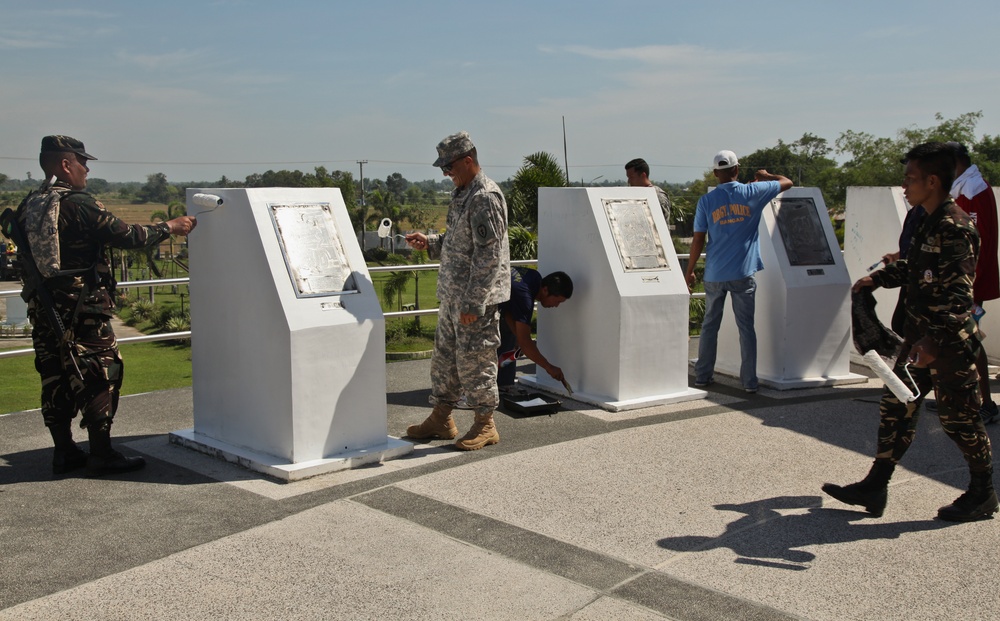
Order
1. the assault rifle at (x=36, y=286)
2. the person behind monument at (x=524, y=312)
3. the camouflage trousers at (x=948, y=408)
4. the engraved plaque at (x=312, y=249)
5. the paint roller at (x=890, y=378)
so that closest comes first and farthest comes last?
1. the paint roller at (x=890, y=378)
2. the camouflage trousers at (x=948, y=408)
3. the assault rifle at (x=36, y=286)
4. the engraved plaque at (x=312, y=249)
5. the person behind monument at (x=524, y=312)

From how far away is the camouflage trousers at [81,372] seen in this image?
5.47 metres

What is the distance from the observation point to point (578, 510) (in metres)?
4.93

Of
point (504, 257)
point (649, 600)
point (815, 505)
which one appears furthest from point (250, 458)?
point (815, 505)

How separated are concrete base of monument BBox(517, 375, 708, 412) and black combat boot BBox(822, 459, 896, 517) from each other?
2.34m

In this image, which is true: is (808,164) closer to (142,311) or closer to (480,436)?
(142,311)

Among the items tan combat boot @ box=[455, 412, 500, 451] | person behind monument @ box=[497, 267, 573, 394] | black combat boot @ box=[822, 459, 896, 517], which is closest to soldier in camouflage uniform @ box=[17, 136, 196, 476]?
tan combat boot @ box=[455, 412, 500, 451]

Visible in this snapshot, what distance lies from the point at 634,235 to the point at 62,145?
405cm

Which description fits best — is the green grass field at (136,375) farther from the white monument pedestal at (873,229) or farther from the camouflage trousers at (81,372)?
the white monument pedestal at (873,229)

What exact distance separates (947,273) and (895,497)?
1337 millimetres

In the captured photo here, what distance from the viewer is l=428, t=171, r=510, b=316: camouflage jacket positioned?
19.3ft

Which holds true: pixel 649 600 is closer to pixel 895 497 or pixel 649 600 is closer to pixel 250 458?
pixel 895 497

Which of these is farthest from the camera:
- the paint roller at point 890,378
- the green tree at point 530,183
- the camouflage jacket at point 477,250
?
the green tree at point 530,183

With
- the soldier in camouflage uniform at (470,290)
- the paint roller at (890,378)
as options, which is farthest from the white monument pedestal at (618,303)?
the paint roller at (890,378)

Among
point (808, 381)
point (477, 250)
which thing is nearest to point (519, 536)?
point (477, 250)
